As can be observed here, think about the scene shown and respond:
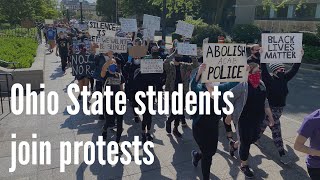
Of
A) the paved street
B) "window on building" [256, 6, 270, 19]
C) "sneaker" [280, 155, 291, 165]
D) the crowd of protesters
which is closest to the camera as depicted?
the crowd of protesters

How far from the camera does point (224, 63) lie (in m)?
4.87

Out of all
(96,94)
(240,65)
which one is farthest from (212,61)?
(96,94)

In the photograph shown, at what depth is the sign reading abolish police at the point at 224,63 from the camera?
4719 mm

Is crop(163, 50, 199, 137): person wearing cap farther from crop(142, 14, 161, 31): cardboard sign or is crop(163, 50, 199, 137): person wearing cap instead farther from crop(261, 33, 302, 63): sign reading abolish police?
crop(142, 14, 161, 31): cardboard sign

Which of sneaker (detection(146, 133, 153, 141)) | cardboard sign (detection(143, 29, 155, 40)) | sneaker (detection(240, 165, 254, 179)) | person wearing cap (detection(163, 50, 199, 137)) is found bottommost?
sneaker (detection(240, 165, 254, 179))

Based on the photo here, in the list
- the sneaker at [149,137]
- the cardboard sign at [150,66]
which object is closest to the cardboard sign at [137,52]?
the cardboard sign at [150,66]

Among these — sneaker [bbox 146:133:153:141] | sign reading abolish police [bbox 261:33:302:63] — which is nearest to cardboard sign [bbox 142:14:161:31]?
sneaker [bbox 146:133:153:141]

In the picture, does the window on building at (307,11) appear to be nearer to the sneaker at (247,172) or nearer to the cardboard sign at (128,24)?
the cardboard sign at (128,24)

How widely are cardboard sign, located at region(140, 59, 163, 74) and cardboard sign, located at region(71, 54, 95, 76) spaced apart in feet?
11.5

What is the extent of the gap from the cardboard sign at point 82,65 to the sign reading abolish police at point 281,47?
5212 mm

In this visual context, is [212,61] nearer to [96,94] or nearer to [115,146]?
[115,146]

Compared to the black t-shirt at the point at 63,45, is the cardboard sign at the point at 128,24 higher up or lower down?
higher up

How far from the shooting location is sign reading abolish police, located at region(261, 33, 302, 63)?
6.20 metres

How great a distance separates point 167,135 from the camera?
23.8 ft
